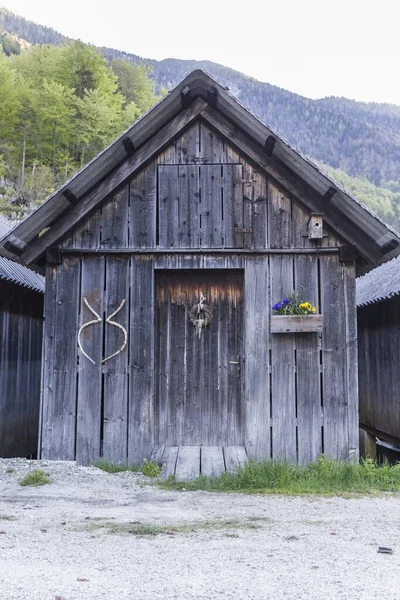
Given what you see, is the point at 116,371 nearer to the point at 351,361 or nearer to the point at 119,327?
the point at 119,327

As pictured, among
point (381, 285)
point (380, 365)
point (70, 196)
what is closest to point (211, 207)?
point (70, 196)

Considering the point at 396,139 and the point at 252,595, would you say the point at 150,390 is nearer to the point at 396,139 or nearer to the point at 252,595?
the point at 252,595

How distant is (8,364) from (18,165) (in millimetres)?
45386

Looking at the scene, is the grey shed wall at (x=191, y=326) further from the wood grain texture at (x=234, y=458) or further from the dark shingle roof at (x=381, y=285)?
the dark shingle roof at (x=381, y=285)

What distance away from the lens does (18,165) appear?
177 feet

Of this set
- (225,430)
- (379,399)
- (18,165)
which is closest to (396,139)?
(18,165)

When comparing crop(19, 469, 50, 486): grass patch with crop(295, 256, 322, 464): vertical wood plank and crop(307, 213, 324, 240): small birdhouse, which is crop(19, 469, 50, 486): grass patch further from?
crop(307, 213, 324, 240): small birdhouse

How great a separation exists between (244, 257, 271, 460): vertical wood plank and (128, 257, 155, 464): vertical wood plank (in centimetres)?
145

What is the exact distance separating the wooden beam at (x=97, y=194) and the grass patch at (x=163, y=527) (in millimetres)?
4877

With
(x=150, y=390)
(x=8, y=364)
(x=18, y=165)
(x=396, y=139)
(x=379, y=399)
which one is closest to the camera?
(x=150, y=390)

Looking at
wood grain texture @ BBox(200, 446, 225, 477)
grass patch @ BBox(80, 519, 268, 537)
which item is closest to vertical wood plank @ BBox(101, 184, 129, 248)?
wood grain texture @ BBox(200, 446, 225, 477)

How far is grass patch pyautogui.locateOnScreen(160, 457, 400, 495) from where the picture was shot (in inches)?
290

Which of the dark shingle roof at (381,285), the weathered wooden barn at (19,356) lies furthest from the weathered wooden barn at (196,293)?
the dark shingle roof at (381,285)

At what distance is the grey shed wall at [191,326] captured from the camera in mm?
9086
